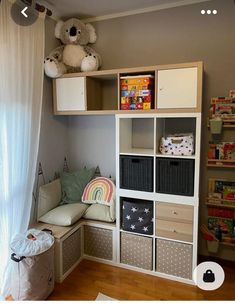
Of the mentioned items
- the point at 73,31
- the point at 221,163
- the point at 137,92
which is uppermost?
the point at 73,31

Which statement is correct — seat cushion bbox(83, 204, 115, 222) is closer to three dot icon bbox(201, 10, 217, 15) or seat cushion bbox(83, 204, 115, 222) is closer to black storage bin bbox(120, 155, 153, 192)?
black storage bin bbox(120, 155, 153, 192)

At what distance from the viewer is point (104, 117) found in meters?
2.75

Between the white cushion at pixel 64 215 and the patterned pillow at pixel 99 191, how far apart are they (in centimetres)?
14

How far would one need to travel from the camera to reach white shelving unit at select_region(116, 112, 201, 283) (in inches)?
82.4

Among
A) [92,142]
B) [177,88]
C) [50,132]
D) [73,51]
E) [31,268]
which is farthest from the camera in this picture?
[92,142]

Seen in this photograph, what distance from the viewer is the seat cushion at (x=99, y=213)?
2.42 metres

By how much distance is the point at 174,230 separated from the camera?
2178 mm

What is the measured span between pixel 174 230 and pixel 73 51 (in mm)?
2011

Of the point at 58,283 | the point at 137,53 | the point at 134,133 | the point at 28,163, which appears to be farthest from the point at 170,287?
the point at 137,53

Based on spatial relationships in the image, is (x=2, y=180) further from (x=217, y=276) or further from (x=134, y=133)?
(x=217, y=276)

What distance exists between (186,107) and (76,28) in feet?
4.59

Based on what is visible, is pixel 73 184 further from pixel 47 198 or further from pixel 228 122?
pixel 228 122

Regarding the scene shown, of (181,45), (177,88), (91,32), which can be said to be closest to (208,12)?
(181,45)

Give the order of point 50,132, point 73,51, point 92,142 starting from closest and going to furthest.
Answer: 1. point 73,51
2. point 50,132
3. point 92,142
